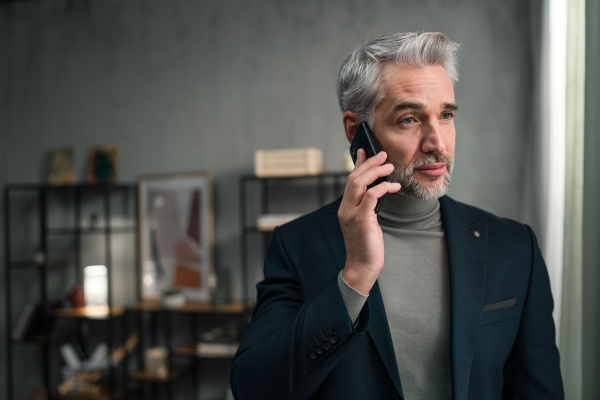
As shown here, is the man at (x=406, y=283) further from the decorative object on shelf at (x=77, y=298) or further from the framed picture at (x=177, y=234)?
the decorative object on shelf at (x=77, y=298)

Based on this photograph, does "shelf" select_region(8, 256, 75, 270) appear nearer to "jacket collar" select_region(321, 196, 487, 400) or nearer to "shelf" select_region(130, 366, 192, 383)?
"shelf" select_region(130, 366, 192, 383)

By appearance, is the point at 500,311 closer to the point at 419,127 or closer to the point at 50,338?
the point at 419,127

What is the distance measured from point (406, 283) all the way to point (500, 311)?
0.24m

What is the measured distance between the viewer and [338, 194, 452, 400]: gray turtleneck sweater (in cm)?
123

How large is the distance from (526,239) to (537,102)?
75.6 inches

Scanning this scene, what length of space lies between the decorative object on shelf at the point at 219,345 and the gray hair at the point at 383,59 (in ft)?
8.79

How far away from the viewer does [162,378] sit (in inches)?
147

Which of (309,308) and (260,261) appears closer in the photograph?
(309,308)

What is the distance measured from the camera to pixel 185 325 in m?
4.08

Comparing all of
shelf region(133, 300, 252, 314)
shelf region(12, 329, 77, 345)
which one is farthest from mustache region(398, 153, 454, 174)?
shelf region(12, 329, 77, 345)

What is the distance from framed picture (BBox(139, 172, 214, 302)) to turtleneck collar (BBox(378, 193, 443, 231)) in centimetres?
271

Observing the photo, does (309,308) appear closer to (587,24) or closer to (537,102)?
(587,24)

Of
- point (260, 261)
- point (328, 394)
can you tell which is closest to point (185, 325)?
point (260, 261)

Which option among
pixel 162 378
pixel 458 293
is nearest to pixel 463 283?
pixel 458 293
